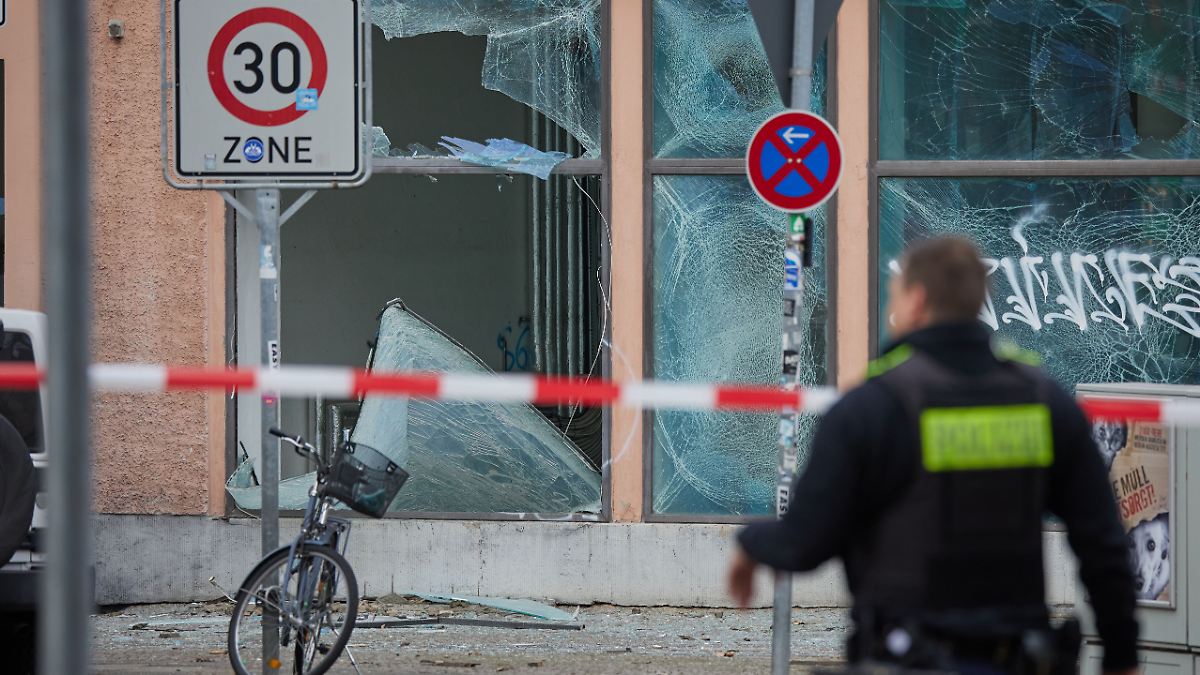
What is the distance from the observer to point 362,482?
6.97 metres

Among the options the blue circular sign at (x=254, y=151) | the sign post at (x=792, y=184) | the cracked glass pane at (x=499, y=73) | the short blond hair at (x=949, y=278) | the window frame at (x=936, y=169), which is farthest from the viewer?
the cracked glass pane at (x=499, y=73)

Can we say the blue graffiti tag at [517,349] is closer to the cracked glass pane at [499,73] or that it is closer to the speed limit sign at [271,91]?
the cracked glass pane at [499,73]

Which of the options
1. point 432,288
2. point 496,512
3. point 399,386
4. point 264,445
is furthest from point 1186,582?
point 432,288

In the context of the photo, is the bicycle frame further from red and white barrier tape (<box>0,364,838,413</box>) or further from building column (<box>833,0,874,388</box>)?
building column (<box>833,0,874,388</box>)

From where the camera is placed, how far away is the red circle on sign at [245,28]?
20.7ft

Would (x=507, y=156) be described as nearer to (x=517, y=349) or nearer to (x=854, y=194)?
(x=517, y=349)

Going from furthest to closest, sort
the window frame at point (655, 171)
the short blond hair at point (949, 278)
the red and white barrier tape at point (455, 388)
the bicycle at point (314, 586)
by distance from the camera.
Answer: the window frame at point (655, 171) → the bicycle at point (314, 586) → the red and white barrier tape at point (455, 388) → the short blond hair at point (949, 278)

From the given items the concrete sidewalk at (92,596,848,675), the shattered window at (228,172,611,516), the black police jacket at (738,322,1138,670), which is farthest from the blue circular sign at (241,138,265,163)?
the black police jacket at (738,322,1138,670)

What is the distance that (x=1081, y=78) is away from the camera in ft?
28.7

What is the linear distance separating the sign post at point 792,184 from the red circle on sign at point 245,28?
176 cm

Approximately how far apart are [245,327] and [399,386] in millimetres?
3971

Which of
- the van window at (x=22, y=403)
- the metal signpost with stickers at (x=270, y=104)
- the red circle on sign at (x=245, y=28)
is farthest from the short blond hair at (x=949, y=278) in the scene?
the van window at (x=22, y=403)

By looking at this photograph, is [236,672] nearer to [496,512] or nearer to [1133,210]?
[496,512]

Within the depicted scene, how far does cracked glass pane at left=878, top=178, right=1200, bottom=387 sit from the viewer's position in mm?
8734
